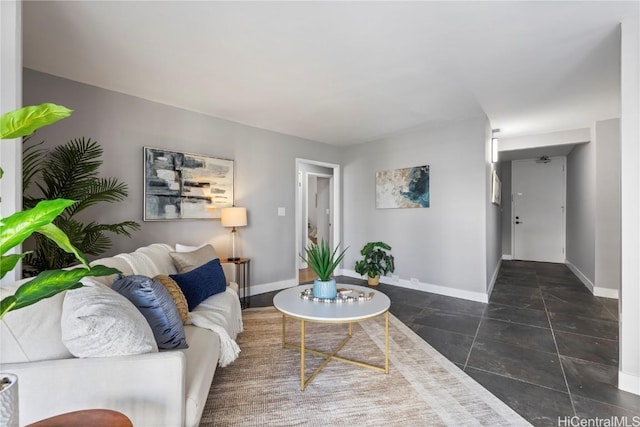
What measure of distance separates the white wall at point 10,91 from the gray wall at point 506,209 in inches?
310

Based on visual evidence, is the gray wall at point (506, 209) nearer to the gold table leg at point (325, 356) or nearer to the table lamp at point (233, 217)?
the gold table leg at point (325, 356)

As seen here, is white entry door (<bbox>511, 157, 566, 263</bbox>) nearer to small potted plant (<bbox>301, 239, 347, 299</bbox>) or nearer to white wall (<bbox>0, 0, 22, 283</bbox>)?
small potted plant (<bbox>301, 239, 347, 299</bbox>)

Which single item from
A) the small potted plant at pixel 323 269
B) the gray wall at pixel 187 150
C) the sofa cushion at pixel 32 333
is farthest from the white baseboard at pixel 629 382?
the gray wall at pixel 187 150

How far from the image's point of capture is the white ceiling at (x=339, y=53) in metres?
1.74

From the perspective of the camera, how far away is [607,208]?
12.4 feet

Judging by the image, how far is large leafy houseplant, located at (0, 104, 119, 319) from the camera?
0.69 metres

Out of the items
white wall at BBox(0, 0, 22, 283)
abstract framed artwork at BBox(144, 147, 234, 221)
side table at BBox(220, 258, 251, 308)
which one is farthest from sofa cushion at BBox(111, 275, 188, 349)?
side table at BBox(220, 258, 251, 308)

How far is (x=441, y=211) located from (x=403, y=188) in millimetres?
688

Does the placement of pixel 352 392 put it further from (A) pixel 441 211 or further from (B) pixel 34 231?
(A) pixel 441 211

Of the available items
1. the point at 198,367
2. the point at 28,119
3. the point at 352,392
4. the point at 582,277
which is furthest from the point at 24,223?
the point at 582,277

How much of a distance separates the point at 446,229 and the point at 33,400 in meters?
4.05

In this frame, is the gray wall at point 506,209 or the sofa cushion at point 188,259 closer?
the sofa cushion at point 188,259

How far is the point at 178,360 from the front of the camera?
114 centimetres

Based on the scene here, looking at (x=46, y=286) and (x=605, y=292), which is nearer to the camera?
(x=46, y=286)
